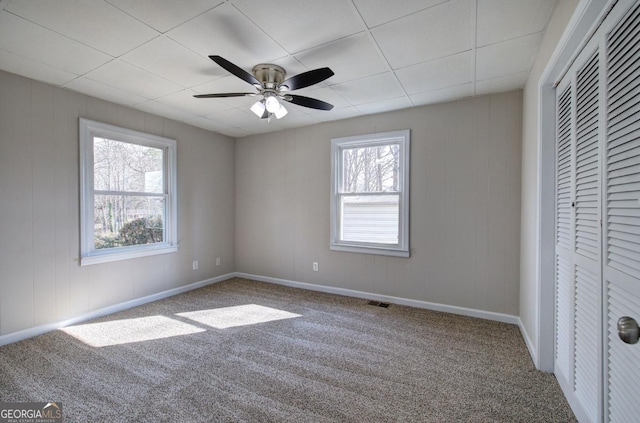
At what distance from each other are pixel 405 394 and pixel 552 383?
1.08 metres

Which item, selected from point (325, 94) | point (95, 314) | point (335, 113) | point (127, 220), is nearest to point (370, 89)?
point (325, 94)

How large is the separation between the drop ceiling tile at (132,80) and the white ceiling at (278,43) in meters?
0.01

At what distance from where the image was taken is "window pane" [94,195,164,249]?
329cm

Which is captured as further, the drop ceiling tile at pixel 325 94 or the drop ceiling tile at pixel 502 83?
the drop ceiling tile at pixel 325 94

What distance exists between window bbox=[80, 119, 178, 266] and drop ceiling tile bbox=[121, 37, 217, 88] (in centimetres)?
126

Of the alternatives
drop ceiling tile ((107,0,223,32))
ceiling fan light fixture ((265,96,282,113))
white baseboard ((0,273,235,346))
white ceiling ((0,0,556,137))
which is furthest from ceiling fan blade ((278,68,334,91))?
white baseboard ((0,273,235,346))

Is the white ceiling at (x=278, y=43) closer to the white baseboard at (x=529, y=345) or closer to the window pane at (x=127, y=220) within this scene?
the window pane at (x=127, y=220)

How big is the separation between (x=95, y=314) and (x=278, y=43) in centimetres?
353

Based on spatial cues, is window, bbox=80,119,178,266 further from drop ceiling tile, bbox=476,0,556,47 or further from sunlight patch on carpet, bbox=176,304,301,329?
drop ceiling tile, bbox=476,0,556,47

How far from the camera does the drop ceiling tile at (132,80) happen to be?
8.27 feet

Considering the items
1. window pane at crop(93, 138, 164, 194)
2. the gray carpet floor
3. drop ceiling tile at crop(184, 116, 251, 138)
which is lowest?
the gray carpet floor

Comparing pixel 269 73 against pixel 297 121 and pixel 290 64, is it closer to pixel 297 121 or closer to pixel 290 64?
pixel 290 64

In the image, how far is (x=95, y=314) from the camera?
10.4ft

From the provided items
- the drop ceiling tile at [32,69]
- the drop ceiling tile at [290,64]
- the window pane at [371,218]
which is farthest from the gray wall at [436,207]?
the drop ceiling tile at [32,69]
